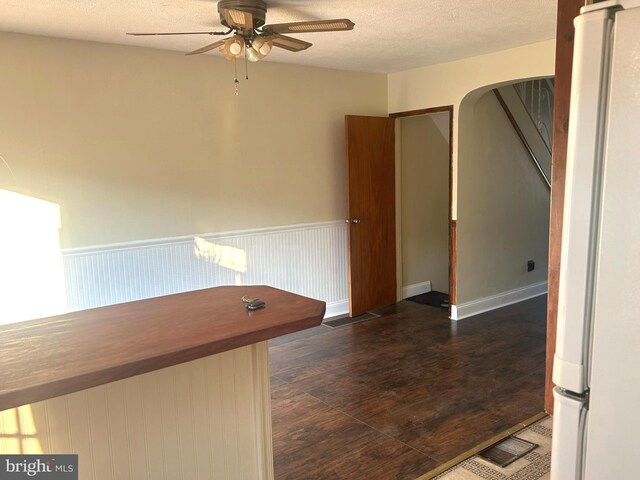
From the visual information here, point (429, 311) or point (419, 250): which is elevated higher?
point (419, 250)

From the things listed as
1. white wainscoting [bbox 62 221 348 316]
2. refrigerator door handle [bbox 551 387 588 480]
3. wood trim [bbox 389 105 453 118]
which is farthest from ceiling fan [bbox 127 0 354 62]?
wood trim [bbox 389 105 453 118]

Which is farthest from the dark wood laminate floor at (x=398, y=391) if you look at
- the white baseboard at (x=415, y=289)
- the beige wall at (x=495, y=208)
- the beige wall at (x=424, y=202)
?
the beige wall at (x=424, y=202)


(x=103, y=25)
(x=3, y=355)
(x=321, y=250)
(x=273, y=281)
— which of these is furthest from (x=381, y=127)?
(x=3, y=355)

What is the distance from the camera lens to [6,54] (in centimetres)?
321

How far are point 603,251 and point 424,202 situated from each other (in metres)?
5.00

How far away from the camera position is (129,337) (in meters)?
1.56

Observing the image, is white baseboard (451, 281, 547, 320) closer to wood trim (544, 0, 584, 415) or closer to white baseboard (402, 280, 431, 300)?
white baseboard (402, 280, 431, 300)

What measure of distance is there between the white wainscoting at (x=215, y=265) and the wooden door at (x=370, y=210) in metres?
0.18

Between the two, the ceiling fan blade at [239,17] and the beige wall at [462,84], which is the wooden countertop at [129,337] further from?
the beige wall at [462,84]

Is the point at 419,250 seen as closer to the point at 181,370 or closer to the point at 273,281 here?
the point at 273,281

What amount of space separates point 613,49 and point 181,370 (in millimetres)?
1511

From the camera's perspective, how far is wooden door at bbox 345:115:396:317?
15.8 ft

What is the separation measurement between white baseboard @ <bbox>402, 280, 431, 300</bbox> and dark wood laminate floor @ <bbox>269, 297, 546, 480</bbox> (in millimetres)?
788

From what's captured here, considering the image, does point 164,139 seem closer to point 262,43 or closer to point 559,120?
point 262,43
